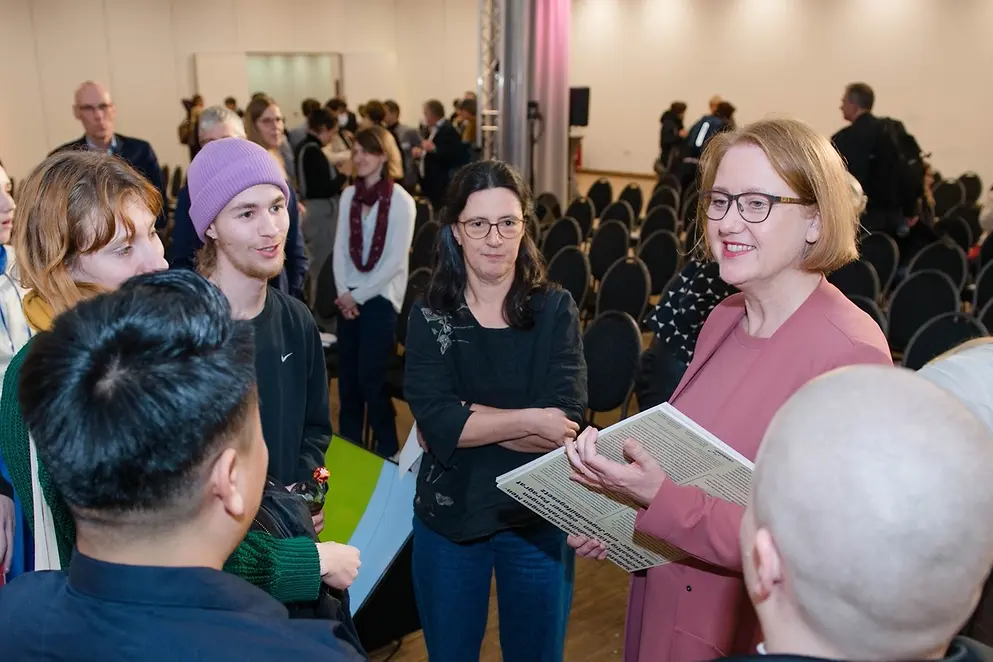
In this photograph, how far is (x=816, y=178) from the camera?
5.17ft

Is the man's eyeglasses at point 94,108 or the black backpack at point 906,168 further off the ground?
the man's eyeglasses at point 94,108

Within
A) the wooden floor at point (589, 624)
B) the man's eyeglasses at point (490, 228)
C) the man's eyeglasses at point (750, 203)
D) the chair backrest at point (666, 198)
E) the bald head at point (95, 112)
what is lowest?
the wooden floor at point (589, 624)

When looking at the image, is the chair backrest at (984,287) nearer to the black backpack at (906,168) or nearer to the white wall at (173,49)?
the black backpack at (906,168)

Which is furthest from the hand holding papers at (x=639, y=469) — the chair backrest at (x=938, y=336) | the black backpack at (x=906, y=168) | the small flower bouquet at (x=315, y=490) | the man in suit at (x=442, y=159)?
the man in suit at (x=442, y=159)

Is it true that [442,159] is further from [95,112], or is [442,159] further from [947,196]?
[947,196]

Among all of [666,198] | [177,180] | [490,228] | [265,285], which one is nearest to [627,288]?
[490,228]

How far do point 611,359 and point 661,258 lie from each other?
2.44 m

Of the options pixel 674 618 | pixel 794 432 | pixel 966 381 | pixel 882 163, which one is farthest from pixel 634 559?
pixel 882 163

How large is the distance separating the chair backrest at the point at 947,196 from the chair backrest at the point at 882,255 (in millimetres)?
3254

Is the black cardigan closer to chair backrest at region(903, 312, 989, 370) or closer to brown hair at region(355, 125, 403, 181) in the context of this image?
chair backrest at region(903, 312, 989, 370)

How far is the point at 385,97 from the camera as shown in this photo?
686 inches

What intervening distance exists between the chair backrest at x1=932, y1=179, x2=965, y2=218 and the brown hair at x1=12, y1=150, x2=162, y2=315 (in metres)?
8.58

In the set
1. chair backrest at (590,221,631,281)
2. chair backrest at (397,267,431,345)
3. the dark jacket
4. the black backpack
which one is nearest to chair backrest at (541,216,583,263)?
chair backrest at (590,221,631,281)

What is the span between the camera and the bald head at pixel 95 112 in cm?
532
